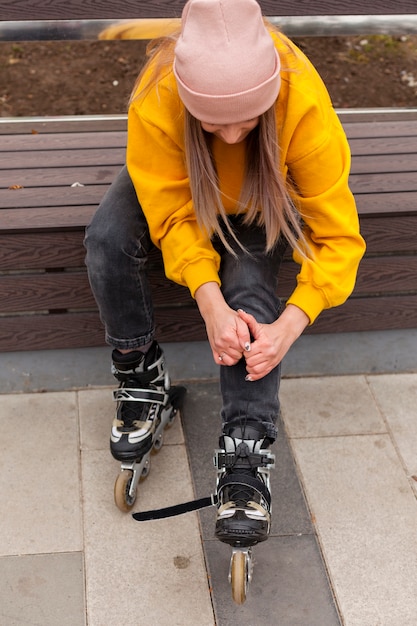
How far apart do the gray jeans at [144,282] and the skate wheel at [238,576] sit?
1.06 ft

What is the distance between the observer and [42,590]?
2.44 m

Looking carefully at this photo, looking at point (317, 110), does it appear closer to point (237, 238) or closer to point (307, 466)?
point (237, 238)

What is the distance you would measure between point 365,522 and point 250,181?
3.54 ft

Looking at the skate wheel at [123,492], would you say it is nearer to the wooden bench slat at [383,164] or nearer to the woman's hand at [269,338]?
the woman's hand at [269,338]

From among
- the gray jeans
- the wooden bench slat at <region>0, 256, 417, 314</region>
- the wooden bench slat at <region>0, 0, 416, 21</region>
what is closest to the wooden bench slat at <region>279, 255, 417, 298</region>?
the wooden bench slat at <region>0, 256, 417, 314</region>

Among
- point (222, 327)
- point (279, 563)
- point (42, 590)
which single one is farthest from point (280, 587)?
point (222, 327)

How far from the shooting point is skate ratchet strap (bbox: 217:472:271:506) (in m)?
2.31

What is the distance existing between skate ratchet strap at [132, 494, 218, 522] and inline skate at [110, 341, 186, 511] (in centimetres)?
11

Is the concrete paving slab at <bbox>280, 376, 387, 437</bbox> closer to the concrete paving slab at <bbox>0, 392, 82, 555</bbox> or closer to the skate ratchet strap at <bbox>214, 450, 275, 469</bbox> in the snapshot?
the skate ratchet strap at <bbox>214, 450, 275, 469</bbox>

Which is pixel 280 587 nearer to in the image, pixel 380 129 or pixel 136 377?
pixel 136 377

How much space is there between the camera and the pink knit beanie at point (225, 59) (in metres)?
1.95

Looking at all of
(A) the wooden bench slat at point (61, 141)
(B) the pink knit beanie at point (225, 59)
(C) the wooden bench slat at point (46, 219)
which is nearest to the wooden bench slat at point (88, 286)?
(C) the wooden bench slat at point (46, 219)

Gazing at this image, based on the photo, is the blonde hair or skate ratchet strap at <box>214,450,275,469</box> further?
skate ratchet strap at <box>214,450,275,469</box>

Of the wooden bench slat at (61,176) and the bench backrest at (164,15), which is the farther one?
the bench backrest at (164,15)
